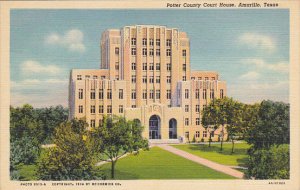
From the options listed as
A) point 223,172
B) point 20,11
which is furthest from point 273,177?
point 20,11

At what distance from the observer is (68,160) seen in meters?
6.14

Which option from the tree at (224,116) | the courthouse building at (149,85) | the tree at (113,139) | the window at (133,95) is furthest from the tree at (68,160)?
the tree at (224,116)

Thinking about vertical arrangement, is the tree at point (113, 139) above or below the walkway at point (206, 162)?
above

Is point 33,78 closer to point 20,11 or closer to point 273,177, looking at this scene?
point 20,11

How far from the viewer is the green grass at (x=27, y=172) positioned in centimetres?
621

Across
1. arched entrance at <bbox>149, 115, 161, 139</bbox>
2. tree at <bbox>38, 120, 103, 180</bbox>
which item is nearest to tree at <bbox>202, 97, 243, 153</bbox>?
arched entrance at <bbox>149, 115, 161, 139</bbox>

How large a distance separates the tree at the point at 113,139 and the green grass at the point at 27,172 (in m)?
0.81

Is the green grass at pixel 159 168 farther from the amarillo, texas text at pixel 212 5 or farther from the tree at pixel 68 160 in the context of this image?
the amarillo, texas text at pixel 212 5

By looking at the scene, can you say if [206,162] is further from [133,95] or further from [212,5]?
[212,5]

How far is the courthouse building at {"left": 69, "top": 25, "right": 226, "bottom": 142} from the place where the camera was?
6.86m

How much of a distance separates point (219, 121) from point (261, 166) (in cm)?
103

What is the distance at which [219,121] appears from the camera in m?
7.01

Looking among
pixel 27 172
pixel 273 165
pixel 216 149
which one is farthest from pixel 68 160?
pixel 273 165

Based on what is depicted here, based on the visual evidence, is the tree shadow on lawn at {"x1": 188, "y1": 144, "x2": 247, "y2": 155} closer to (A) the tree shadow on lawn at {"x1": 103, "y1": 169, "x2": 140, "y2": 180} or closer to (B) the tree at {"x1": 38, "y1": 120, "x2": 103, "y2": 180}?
(A) the tree shadow on lawn at {"x1": 103, "y1": 169, "x2": 140, "y2": 180}
